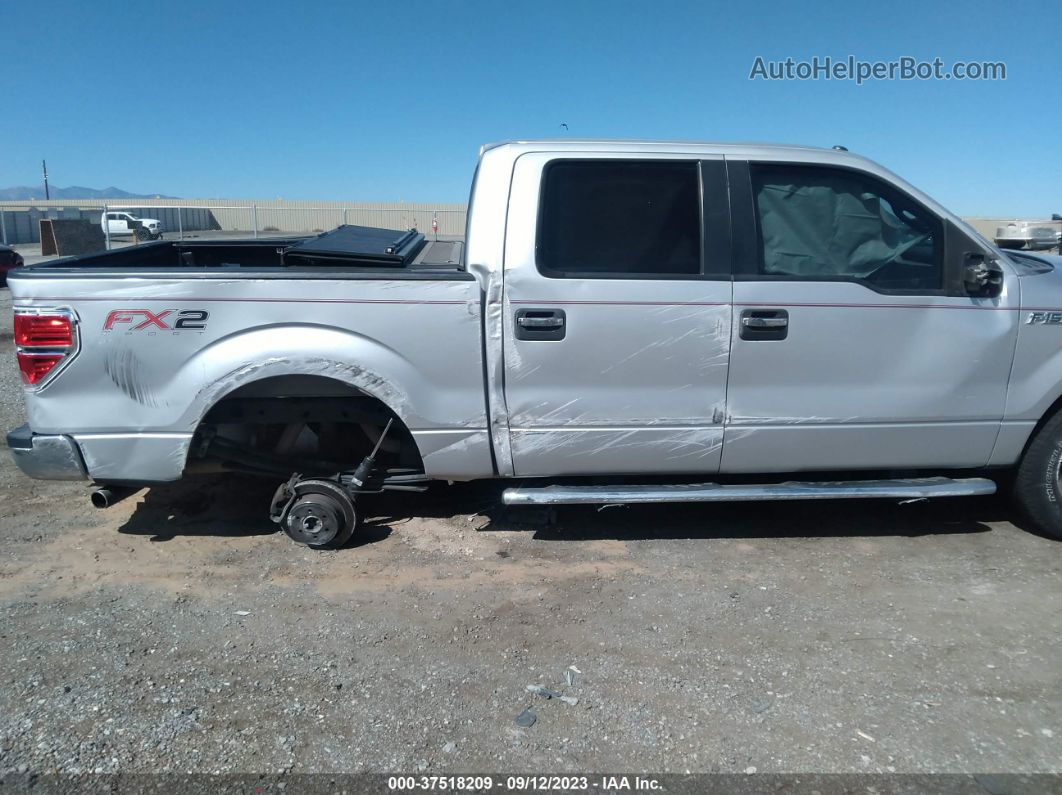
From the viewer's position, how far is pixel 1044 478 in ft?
14.4

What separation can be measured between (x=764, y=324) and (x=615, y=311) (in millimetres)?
750

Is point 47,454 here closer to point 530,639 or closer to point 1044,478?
point 530,639

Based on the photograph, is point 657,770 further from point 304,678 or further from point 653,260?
point 653,260

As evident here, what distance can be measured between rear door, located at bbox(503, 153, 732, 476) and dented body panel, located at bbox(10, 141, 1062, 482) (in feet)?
0.04

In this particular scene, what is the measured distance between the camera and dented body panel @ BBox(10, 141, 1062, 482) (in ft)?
12.8

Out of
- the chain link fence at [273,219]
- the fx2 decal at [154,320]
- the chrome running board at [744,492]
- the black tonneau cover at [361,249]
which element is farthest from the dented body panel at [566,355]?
the chain link fence at [273,219]

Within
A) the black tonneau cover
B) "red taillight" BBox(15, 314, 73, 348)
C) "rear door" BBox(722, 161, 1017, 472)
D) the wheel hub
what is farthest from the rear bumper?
"rear door" BBox(722, 161, 1017, 472)

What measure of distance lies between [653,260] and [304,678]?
253 centimetres

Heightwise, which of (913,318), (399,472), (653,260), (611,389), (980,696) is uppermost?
(653,260)

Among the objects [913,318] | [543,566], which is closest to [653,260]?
[913,318]

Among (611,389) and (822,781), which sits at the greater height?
(611,389)

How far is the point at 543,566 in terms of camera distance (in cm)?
427

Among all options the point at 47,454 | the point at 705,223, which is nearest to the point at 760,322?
the point at 705,223

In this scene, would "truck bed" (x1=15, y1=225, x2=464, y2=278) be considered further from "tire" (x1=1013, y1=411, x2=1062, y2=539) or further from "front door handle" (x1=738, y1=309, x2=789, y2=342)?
"tire" (x1=1013, y1=411, x2=1062, y2=539)
